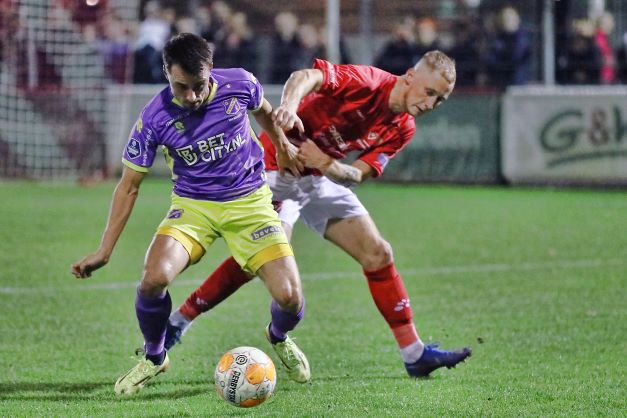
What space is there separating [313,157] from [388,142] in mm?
715

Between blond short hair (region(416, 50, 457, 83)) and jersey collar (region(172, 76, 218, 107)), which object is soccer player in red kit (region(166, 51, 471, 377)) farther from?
jersey collar (region(172, 76, 218, 107))

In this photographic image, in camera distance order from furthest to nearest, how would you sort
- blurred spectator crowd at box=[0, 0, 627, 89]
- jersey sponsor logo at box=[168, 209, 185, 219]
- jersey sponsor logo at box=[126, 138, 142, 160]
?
blurred spectator crowd at box=[0, 0, 627, 89] < jersey sponsor logo at box=[168, 209, 185, 219] < jersey sponsor logo at box=[126, 138, 142, 160]

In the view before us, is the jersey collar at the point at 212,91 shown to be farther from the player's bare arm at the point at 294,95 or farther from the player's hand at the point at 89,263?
the player's hand at the point at 89,263

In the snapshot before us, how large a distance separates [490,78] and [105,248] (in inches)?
512

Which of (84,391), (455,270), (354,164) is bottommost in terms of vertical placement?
(455,270)

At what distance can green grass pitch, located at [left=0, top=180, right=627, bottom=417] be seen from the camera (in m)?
5.45

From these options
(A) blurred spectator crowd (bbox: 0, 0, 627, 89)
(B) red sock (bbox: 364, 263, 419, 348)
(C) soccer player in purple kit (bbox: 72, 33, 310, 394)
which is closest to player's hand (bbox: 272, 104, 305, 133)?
(C) soccer player in purple kit (bbox: 72, 33, 310, 394)

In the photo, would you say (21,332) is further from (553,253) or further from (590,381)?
(553,253)

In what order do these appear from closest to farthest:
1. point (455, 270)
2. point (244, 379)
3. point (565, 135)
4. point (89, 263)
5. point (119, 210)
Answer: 1. point (244, 379)
2. point (89, 263)
3. point (119, 210)
4. point (455, 270)
5. point (565, 135)

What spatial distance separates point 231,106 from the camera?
577cm

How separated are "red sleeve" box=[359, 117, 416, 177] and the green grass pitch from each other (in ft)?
3.68

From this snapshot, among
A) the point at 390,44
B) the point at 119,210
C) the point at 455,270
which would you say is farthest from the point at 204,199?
the point at 390,44

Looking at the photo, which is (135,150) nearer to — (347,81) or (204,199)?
(204,199)

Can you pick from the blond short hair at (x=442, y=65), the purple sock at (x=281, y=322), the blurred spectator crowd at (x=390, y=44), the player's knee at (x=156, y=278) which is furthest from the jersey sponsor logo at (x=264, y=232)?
the blurred spectator crowd at (x=390, y=44)
